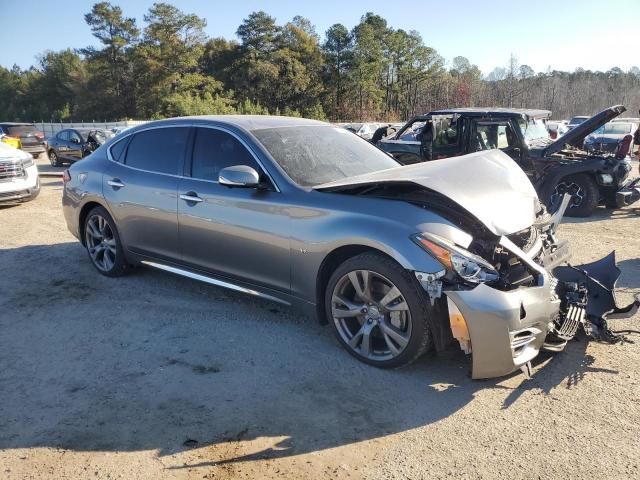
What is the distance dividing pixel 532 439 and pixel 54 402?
283 centimetres

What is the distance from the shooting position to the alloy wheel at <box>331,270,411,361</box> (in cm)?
344

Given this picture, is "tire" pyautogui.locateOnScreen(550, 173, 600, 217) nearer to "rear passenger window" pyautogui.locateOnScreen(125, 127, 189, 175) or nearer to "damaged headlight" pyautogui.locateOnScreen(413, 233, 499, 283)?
"damaged headlight" pyautogui.locateOnScreen(413, 233, 499, 283)

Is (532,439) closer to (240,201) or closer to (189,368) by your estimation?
(189,368)

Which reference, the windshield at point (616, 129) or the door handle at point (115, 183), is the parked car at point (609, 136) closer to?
the windshield at point (616, 129)

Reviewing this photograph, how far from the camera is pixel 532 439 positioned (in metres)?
2.82

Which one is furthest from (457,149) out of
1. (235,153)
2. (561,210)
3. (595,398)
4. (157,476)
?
(157,476)

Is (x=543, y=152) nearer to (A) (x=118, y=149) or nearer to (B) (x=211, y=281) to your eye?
(B) (x=211, y=281)

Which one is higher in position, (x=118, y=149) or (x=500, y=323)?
(x=118, y=149)

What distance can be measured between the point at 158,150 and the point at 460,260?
322 cm

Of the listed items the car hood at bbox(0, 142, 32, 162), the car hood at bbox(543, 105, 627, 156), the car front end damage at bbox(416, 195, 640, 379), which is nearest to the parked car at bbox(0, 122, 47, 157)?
the car hood at bbox(0, 142, 32, 162)

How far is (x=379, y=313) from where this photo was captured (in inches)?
139

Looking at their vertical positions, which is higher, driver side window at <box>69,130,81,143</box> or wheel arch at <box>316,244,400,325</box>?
driver side window at <box>69,130,81,143</box>

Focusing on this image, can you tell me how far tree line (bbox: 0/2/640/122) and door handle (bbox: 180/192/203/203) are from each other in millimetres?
42936

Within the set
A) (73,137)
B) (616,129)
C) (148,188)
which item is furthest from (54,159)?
(616,129)
